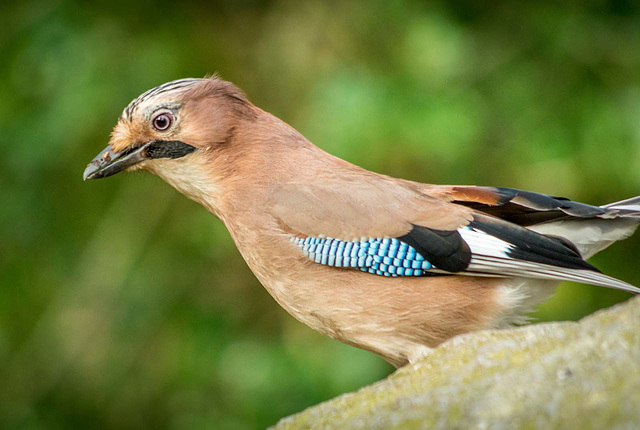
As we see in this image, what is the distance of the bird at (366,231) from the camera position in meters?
2.77

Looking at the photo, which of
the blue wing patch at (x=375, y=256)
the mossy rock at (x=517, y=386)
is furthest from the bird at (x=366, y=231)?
the mossy rock at (x=517, y=386)

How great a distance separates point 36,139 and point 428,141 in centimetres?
217

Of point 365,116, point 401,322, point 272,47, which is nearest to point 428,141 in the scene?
point 365,116

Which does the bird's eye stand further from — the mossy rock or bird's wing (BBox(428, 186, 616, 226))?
the mossy rock

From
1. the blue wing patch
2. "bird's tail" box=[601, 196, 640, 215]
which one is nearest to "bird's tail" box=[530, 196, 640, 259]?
"bird's tail" box=[601, 196, 640, 215]

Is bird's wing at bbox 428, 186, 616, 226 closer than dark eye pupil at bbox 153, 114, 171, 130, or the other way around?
bird's wing at bbox 428, 186, 616, 226

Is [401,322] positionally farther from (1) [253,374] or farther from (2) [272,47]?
(2) [272,47]

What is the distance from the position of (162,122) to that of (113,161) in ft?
0.73

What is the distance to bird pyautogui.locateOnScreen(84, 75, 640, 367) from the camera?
9.09 feet

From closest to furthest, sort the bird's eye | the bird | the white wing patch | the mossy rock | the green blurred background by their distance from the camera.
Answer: the mossy rock
the white wing patch
the bird
the bird's eye
the green blurred background

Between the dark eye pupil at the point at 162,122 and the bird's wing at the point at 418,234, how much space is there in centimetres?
46

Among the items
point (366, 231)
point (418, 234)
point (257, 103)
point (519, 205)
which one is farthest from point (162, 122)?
point (257, 103)

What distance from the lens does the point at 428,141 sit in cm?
422

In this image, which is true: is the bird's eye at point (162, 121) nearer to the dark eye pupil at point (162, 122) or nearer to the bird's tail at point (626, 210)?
the dark eye pupil at point (162, 122)
